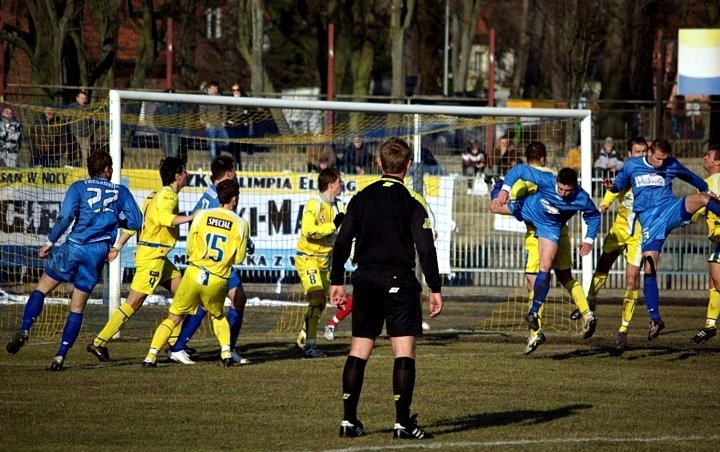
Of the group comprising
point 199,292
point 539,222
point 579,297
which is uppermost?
point 539,222

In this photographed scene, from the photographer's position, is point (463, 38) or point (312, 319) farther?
point (463, 38)

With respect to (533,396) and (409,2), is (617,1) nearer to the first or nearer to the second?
(409,2)

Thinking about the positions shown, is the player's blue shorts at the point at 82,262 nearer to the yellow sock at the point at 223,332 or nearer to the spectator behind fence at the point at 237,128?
the yellow sock at the point at 223,332

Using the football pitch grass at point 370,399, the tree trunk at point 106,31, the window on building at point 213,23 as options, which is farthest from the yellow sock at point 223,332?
the window on building at point 213,23

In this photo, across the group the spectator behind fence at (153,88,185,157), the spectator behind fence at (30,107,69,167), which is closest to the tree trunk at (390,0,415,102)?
the spectator behind fence at (153,88,185,157)

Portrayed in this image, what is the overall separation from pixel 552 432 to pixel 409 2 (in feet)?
89.9

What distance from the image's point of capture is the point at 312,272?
46.1 ft

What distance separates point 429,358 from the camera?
1397cm

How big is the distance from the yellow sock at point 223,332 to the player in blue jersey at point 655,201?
4821mm

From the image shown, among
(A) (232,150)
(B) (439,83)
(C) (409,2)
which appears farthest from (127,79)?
(A) (232,150)

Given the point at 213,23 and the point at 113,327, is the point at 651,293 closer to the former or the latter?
the point at 113,327

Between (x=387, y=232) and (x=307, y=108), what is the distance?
294 inches

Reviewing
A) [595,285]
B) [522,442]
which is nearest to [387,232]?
[522,442]

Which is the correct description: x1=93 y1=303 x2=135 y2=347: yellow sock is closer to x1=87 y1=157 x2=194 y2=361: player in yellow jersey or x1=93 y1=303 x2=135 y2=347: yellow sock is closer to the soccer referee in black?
x1=87 y1=157 x2=194 y2=361: player in yellow jersey
